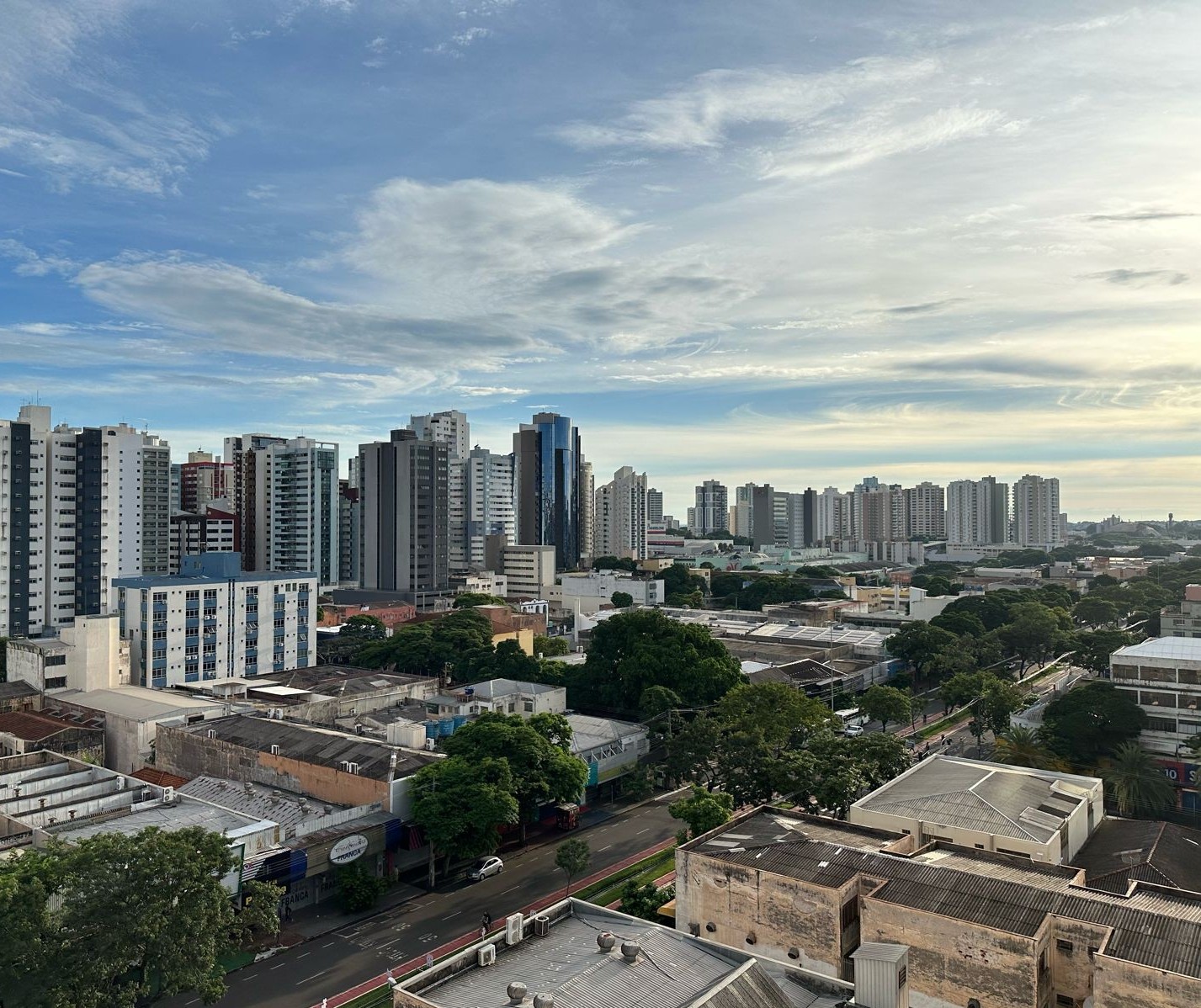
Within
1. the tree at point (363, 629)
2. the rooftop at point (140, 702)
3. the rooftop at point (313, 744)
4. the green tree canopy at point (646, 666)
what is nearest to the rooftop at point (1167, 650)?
the green tree canopy at point (646, 666)

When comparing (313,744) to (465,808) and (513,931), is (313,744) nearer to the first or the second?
(465,808)

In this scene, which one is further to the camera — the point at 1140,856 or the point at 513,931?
the point at 1140,856

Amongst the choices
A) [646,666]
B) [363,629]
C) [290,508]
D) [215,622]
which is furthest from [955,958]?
[290,508]

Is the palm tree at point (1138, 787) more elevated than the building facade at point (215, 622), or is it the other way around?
the building facade at point (215, 622)

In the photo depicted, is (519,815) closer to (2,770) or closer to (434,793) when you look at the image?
(434,793)

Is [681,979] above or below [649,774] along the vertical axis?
above

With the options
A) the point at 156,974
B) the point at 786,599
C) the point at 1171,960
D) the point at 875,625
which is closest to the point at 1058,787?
the point at 1171,960

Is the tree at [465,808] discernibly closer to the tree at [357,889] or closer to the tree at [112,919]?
the tree at [357,889]
